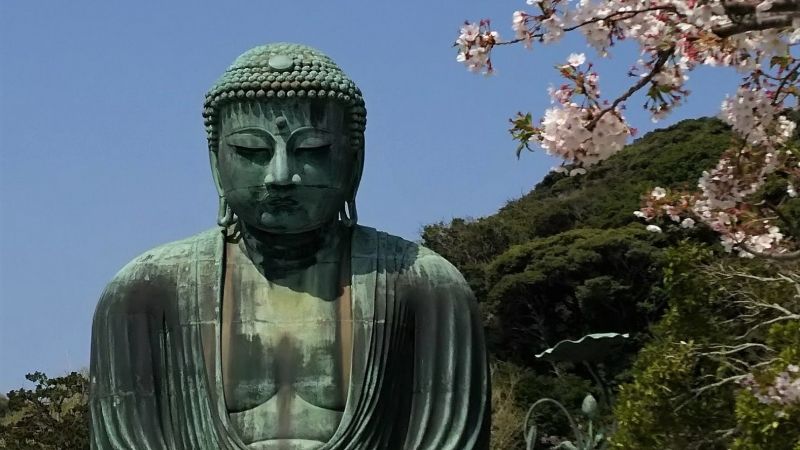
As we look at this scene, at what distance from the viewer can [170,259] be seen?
260 inches

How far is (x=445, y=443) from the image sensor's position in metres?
6.37

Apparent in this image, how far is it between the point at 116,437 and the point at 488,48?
160 inches

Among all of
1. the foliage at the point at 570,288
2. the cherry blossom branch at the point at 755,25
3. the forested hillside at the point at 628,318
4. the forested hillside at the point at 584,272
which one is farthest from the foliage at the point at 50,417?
the cherry blossom branch at the point at 755,25

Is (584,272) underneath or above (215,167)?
above

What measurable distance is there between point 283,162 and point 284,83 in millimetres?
326

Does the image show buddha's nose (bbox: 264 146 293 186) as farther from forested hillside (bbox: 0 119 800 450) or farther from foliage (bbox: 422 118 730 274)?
foliage (bbox: 422 118 730 274)

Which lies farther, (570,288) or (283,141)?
(570,288)

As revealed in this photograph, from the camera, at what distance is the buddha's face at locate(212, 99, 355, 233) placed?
641 cm

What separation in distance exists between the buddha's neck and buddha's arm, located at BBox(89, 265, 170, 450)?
16.2 inches

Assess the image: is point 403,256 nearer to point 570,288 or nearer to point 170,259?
point 170,259

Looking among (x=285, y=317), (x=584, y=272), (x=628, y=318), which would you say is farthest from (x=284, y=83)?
(x=584, y=272)

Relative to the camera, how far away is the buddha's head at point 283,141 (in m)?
6.42

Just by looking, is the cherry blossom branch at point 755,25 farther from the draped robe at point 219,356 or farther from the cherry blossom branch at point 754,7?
the draped robe at point 219,356

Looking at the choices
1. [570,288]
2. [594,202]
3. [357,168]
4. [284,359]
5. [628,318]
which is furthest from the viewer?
[594,202]
